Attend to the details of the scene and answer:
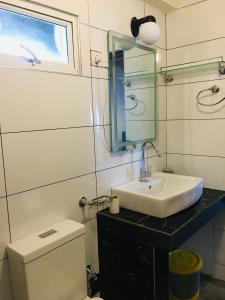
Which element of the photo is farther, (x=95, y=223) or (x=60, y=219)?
(x=95, y=223)

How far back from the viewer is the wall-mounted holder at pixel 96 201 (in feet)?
5.07

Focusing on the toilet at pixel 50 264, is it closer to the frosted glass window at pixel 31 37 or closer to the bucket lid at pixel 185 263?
the bucket lid at pixel 185 263

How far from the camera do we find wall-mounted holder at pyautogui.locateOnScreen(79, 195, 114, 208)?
155 cm

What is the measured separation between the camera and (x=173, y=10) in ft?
6.87

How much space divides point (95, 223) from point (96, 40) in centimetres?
114

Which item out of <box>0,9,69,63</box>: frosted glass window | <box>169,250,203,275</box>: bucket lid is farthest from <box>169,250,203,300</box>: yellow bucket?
<box>0,9,69,63</box>: frosted glass window

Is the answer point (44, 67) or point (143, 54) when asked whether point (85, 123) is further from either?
point (143, 54)

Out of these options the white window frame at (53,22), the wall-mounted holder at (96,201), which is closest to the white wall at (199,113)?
the wall-mounted holder at (96,201)

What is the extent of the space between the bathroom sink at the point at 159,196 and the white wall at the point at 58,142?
0.13m

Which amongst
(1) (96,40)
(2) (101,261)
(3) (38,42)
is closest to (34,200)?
(2) (101,261)

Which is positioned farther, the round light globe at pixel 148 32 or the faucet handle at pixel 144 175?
the faucet handle at pixel 144 175

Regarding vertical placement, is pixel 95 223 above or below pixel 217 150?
below

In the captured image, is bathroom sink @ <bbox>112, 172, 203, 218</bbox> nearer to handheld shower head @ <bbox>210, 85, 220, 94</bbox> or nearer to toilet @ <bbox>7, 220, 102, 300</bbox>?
toilet @ <bbox>7, 220, 102, 300</bbox>

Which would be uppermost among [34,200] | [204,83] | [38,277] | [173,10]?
[173,10]
